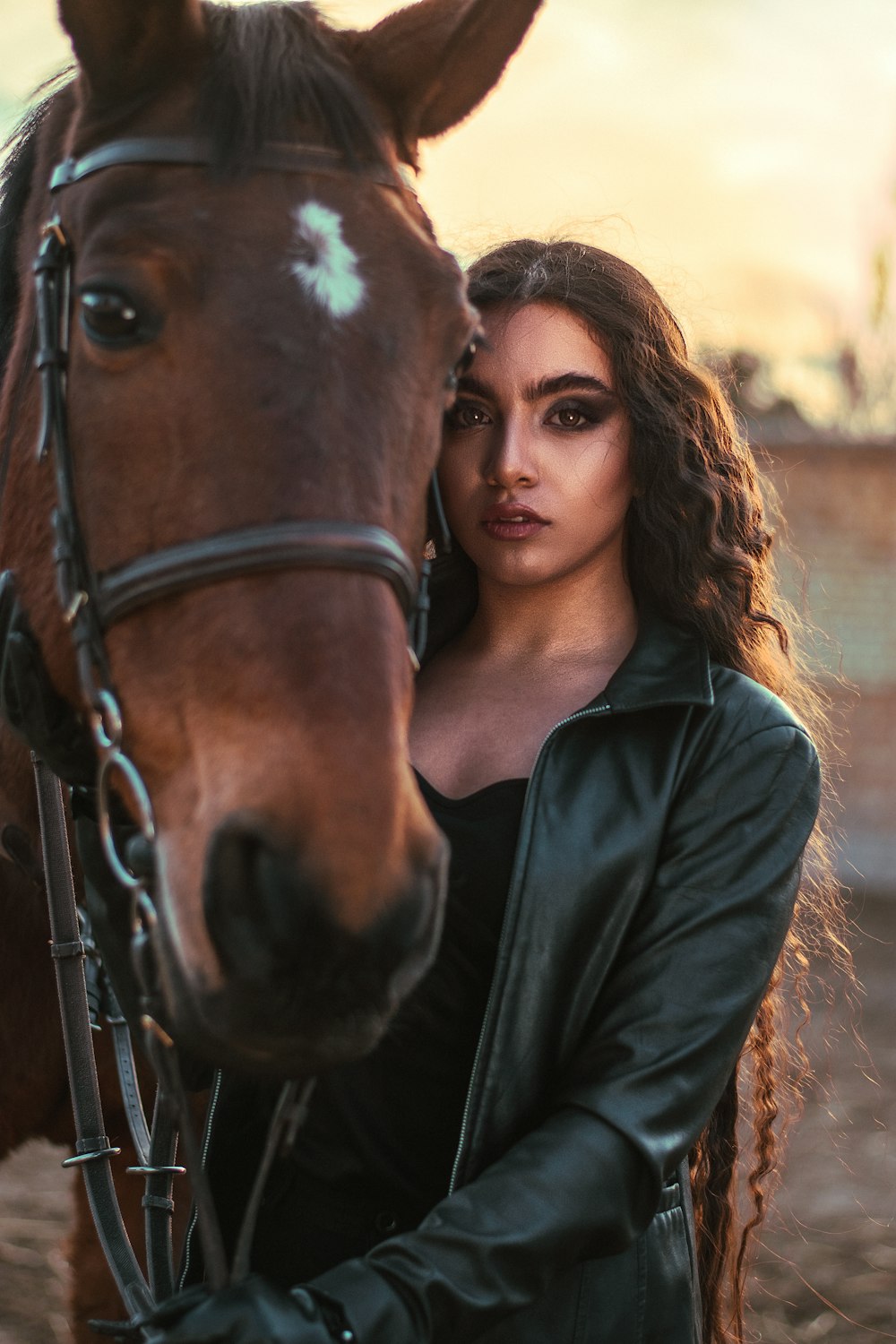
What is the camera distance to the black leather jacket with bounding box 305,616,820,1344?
1508 millimetres

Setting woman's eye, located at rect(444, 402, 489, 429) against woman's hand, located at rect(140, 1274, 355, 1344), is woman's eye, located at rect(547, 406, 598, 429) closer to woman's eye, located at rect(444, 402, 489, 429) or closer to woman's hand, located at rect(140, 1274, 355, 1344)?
woman's eye, located at rect(444, 402, 489, 429)

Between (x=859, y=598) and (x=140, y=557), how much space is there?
385 inches

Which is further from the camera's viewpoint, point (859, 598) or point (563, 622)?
point (859, 598)

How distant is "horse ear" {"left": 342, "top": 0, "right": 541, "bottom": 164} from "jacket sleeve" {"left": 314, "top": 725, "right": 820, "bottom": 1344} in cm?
109

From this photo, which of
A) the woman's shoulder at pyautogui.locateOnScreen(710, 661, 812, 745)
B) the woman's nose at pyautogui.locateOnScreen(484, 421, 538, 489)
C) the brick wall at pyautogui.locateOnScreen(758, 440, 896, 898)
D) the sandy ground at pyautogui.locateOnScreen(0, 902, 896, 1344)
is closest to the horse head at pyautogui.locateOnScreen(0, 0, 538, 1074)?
the woman's nose at pyautogui.locateOnScreen(484, 421, 538, 489)

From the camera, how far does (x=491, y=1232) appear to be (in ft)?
4.75

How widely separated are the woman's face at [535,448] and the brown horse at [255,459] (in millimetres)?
271

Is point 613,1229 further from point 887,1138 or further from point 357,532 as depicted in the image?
point 887,1138

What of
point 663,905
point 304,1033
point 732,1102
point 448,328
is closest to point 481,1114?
point 663,905

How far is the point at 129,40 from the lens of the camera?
1.58m

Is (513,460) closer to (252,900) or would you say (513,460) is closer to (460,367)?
(460,367)

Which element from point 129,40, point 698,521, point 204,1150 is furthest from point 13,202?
point 204,1150

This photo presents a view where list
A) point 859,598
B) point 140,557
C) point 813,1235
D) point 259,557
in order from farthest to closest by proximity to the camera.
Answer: point 859,598 → point 813,1235 → point 140,557 → point 259,557

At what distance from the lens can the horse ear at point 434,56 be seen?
5.91ft
